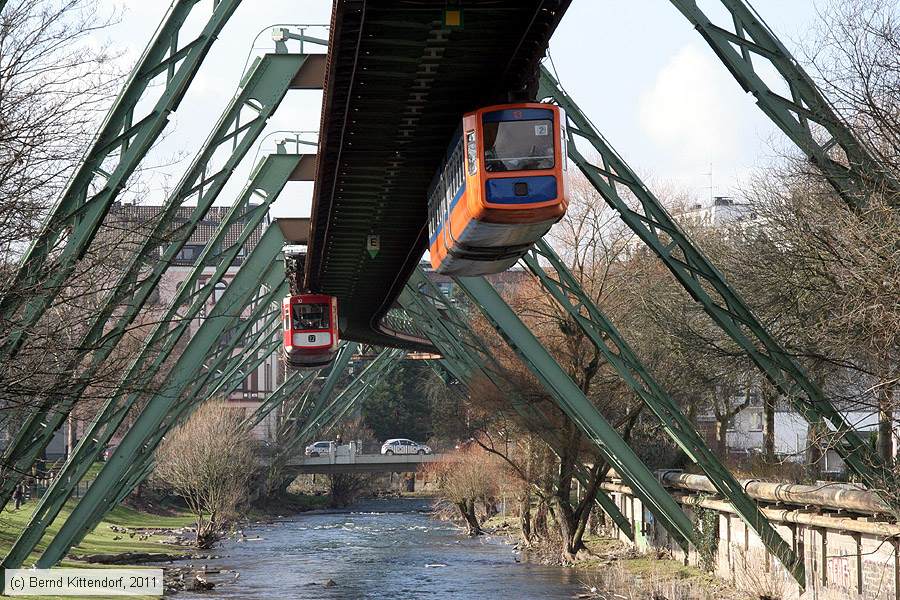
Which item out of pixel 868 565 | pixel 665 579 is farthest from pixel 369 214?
pixel 665 579

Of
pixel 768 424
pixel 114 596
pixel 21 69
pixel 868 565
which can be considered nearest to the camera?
pixel 21 69

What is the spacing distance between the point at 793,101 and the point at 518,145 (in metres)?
3.45

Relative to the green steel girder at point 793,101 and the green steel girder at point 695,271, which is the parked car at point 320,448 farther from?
the green steel girder at point 793,101

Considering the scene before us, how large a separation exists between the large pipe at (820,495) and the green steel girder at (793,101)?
538 cm

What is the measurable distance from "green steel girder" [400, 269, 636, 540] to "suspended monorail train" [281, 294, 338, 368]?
8.14 feet

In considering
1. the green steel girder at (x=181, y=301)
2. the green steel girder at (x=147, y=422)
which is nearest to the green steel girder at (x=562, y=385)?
the green steel girder at (x=181, y=301)

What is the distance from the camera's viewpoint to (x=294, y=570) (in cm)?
3797

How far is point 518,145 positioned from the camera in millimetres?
14836

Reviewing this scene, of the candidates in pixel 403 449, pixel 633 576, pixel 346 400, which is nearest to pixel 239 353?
pixel 633 576

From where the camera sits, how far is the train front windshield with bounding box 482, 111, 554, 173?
1467 cm

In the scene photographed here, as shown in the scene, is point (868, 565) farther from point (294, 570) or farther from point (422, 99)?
point (294, 570)

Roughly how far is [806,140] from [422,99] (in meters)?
4.70

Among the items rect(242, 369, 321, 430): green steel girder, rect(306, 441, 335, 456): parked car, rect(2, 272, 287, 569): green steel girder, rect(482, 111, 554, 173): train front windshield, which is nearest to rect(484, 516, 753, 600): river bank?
rect(2, 272, 287, 569): green steel girder

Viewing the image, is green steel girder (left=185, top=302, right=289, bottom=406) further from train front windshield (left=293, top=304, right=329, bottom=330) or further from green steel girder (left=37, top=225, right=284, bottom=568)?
green steel girder (left=37, top=225, right=284, bottom=568)
